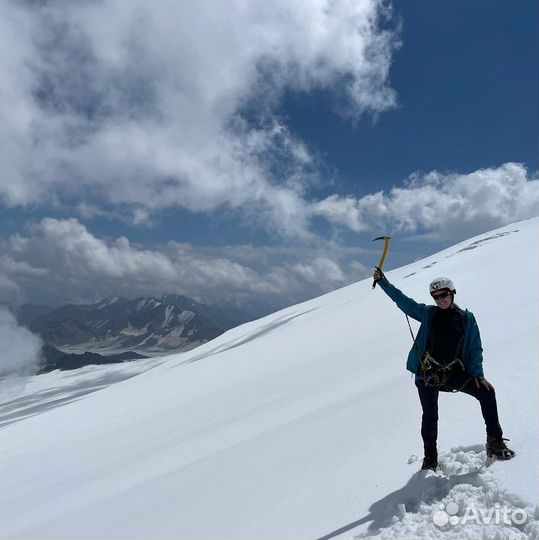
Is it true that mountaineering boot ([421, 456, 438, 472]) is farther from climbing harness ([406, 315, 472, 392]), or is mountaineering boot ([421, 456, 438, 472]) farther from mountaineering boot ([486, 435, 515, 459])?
climbing harness ([406, 315, 472, 392])

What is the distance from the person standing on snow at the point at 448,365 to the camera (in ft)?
16.4

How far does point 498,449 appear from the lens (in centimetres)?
490

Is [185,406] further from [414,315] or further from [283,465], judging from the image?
[414,315]

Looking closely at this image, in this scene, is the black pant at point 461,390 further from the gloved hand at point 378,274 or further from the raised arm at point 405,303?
the gloved hand at point 378,274

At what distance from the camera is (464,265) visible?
115 feet

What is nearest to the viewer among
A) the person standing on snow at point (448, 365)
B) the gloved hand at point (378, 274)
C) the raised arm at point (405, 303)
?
the person standing on snow at point (448, 365)

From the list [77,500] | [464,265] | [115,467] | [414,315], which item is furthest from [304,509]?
[464,265]

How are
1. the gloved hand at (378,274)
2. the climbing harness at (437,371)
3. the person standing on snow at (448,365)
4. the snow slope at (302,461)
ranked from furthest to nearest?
the gloved hand at (378,274) → the climbing harness at (437,371) → the person standing on snow at (448,365) → the snow slope at (302,461)

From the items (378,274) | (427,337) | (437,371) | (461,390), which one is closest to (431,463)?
(461,390)

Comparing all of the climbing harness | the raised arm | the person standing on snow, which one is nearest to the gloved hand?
the raised arm

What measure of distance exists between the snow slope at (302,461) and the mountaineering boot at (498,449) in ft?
0.35

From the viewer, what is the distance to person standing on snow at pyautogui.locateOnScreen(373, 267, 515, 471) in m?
4.99

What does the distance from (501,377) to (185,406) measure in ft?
42.6

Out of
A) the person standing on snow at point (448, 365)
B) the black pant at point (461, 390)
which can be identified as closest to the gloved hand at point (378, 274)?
the person standing on snow at point (448, 365)
